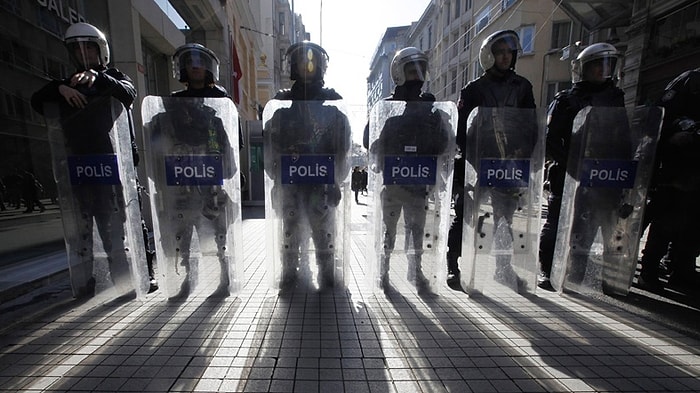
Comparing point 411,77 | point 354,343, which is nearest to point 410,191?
point 411,77

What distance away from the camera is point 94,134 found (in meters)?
2.85

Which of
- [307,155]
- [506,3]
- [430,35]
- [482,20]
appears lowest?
[307,155]

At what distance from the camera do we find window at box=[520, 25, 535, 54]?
1831cm

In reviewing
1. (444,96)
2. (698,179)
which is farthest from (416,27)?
(698,179)

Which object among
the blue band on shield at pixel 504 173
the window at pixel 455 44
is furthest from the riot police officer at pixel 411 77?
the window at pixel 455 44

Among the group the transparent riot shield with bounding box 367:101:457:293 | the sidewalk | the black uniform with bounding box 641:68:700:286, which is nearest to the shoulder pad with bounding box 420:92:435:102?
the transparent riot shield with bounding box 367:101:457:293

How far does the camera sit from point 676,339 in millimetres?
2365

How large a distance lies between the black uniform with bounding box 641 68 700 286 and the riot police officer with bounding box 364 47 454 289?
2264 millimetres

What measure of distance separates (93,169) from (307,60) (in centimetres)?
224

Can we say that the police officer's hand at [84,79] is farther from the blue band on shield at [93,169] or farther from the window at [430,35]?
the window at [430,35]

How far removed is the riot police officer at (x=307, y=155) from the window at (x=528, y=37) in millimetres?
20228

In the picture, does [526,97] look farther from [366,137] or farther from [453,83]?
[453,83]

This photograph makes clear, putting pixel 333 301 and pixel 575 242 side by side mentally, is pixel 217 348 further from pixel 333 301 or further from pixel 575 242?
pixel 575 242

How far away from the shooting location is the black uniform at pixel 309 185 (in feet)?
9.76
